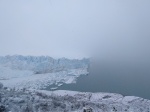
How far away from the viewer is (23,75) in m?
25.2

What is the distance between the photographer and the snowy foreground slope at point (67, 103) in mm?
12916

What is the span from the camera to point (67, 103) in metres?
15.3

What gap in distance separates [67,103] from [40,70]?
11198 millimetres

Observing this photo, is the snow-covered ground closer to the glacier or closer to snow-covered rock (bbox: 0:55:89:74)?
the glacier

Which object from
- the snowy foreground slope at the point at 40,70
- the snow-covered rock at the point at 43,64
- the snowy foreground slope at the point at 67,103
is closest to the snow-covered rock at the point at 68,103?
the snowy foreground slope at the point at 67,103

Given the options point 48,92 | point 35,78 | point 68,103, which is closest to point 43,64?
point 35,78

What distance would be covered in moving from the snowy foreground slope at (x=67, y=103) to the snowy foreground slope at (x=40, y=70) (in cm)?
386

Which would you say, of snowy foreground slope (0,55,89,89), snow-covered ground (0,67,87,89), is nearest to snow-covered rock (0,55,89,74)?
snowy foreground slope (0,55,89,89)

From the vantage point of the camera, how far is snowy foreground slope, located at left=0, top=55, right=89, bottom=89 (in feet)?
76.2

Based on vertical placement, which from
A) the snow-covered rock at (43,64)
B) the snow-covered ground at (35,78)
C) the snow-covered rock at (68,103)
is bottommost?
the snow-covered rock at (68,103)

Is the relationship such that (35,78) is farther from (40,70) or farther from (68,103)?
(68,103)

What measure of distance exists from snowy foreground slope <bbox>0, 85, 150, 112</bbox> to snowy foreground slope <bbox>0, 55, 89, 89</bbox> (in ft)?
12.7

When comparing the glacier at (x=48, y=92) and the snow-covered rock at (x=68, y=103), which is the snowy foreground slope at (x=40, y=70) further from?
the snow-covered rock at (x=68, y=103)

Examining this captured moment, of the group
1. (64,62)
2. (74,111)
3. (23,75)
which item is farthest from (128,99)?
(23,75)
